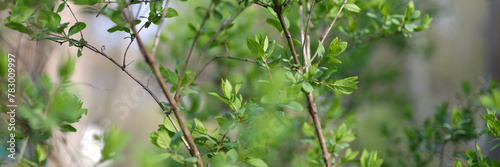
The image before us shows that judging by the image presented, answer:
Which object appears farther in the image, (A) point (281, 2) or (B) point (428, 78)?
(B) point (428, 78)

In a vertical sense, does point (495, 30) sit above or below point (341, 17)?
below

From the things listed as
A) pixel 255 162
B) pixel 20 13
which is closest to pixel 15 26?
pixel 20 13

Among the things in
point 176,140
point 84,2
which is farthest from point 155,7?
point 176,140

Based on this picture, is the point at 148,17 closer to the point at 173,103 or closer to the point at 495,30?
the point at 173,103

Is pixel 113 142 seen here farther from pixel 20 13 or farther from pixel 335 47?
pixel 335 47

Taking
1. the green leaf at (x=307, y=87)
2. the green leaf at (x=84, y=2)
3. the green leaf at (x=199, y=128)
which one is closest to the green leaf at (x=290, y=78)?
the green leaf at (x=307, y=87)

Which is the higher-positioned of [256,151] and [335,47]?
[335,47]

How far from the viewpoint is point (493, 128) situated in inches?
20.0

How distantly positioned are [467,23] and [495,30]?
4928 mm

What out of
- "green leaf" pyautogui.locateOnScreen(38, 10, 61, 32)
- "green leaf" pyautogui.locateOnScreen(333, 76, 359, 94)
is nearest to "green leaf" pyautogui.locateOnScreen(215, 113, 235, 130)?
"green leaf" pyautogui.locateOnScreen(333, 76, 359, 94)

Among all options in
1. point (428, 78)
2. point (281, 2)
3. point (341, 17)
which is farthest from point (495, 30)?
point (428, 78)

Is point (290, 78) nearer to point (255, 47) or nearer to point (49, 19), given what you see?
point (255, 47)

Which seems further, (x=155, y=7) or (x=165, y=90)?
(x=155, y=7)

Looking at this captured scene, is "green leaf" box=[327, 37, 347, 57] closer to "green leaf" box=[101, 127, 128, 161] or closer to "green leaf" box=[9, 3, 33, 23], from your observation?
"green leaf" box=[101, 127, 128, 161]
